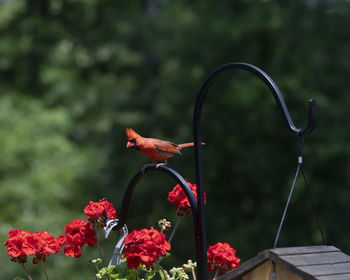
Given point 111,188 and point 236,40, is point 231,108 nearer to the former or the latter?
point 236,40

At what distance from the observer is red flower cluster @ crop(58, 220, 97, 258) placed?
94.4 inches

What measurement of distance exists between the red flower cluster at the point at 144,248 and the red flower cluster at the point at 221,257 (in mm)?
344

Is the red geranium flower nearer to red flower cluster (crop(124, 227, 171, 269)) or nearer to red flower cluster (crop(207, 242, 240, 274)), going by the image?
red flower cluster (crop(124, 227, 171, 269))

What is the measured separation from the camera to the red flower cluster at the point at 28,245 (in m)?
2.36

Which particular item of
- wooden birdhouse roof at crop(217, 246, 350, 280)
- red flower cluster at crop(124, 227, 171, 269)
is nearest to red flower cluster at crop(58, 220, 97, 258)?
red flower cluster at crop(124, 227, 171, 269)

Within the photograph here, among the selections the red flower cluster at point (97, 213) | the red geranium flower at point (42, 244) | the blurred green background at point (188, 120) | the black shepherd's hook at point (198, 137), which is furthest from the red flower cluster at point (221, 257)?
the blurred green background at point (188, 120)

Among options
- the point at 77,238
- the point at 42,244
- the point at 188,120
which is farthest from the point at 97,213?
the point at 188,120

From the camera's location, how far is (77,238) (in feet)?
7.90

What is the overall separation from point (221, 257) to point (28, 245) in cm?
75

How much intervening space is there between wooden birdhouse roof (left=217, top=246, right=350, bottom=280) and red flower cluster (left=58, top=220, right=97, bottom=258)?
2.12ft

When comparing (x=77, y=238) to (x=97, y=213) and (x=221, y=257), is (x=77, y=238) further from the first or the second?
(x=221, y=257)

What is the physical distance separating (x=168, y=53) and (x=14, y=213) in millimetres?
3853

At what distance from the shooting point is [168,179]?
34.4 ft

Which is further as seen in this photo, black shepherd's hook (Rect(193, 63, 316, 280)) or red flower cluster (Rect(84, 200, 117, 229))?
red flower cluster (Rect(84, 200, 117, 229))
